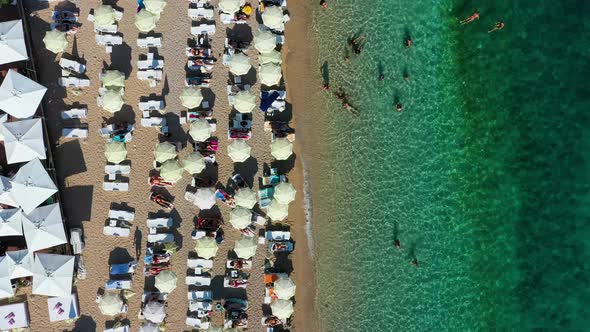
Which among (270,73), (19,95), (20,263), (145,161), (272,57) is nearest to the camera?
(19,95)

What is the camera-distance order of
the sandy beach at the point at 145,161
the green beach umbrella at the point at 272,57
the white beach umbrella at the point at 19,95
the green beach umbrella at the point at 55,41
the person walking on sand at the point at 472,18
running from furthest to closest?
the person walking on sand at the point at 472,18, the sandy beach at the point at 145,161, the green beach umbrella at the point at 272,57, the green beach umbrella at the point at 55,41, the white beach umbrella at the point at 19,95

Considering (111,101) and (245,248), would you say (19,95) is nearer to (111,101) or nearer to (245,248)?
(111,101)

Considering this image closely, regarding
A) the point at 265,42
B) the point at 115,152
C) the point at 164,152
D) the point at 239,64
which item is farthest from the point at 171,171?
the point at 265,42

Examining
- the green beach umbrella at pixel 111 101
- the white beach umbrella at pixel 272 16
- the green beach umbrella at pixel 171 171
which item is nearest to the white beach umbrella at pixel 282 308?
the green beach umbrella at pixel 171 171

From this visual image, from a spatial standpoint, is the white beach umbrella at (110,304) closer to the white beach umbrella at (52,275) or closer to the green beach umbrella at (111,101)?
the white beach umbrella at (52,275)

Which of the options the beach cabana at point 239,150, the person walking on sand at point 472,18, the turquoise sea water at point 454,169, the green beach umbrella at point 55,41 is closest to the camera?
the green beach umbrella at point 55,41

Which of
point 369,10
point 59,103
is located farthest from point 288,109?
point 59,103
